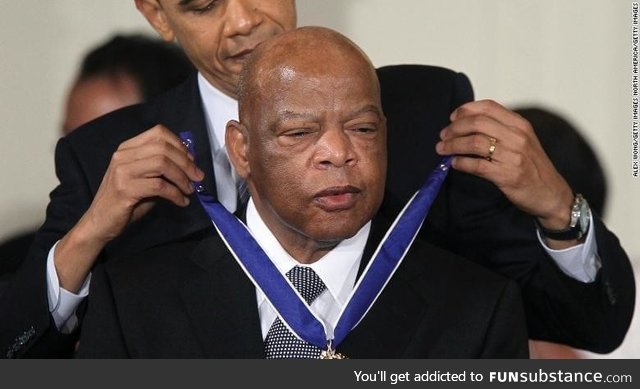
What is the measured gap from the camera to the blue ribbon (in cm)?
245

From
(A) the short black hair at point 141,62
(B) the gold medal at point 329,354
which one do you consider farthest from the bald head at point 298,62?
(A) the short black hair at point 141,62

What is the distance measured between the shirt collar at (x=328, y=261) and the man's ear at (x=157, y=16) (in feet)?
1.95

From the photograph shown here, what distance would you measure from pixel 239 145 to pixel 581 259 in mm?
697

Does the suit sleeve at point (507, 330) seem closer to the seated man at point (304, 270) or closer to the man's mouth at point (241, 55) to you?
the seated man at point (304, 270)

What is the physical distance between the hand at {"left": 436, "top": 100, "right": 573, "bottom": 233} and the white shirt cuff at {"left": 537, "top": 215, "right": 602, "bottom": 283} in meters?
0.12

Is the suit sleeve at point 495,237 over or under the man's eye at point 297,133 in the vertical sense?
under

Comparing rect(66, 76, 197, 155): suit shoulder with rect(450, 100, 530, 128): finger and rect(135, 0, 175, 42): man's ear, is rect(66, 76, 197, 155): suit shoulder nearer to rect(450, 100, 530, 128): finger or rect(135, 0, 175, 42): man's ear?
rect(135, 0, 175, 42): man's ear

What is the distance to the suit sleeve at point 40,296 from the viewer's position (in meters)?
2.82

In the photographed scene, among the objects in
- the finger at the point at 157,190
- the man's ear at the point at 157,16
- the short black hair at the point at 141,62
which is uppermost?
the man's ear at the point at 157,16

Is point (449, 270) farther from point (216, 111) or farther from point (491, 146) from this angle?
point (216, 111)

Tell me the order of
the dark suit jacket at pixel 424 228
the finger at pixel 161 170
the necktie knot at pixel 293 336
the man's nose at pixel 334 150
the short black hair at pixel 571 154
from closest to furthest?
the man's nose at pixel 334 150 → the necktie knot at pixel 293 336 → the finger at pixel 161 170 → the dark suit jacket at pixel 424 228 → the short black hair at pixel 571 154

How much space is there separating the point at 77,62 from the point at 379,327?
1.55m

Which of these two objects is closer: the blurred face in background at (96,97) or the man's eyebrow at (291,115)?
the man's eyebrow at (291,115)

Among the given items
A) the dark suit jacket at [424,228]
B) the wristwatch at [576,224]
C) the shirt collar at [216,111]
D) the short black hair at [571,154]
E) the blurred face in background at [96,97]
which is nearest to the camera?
the wristwatch at [576,224]
